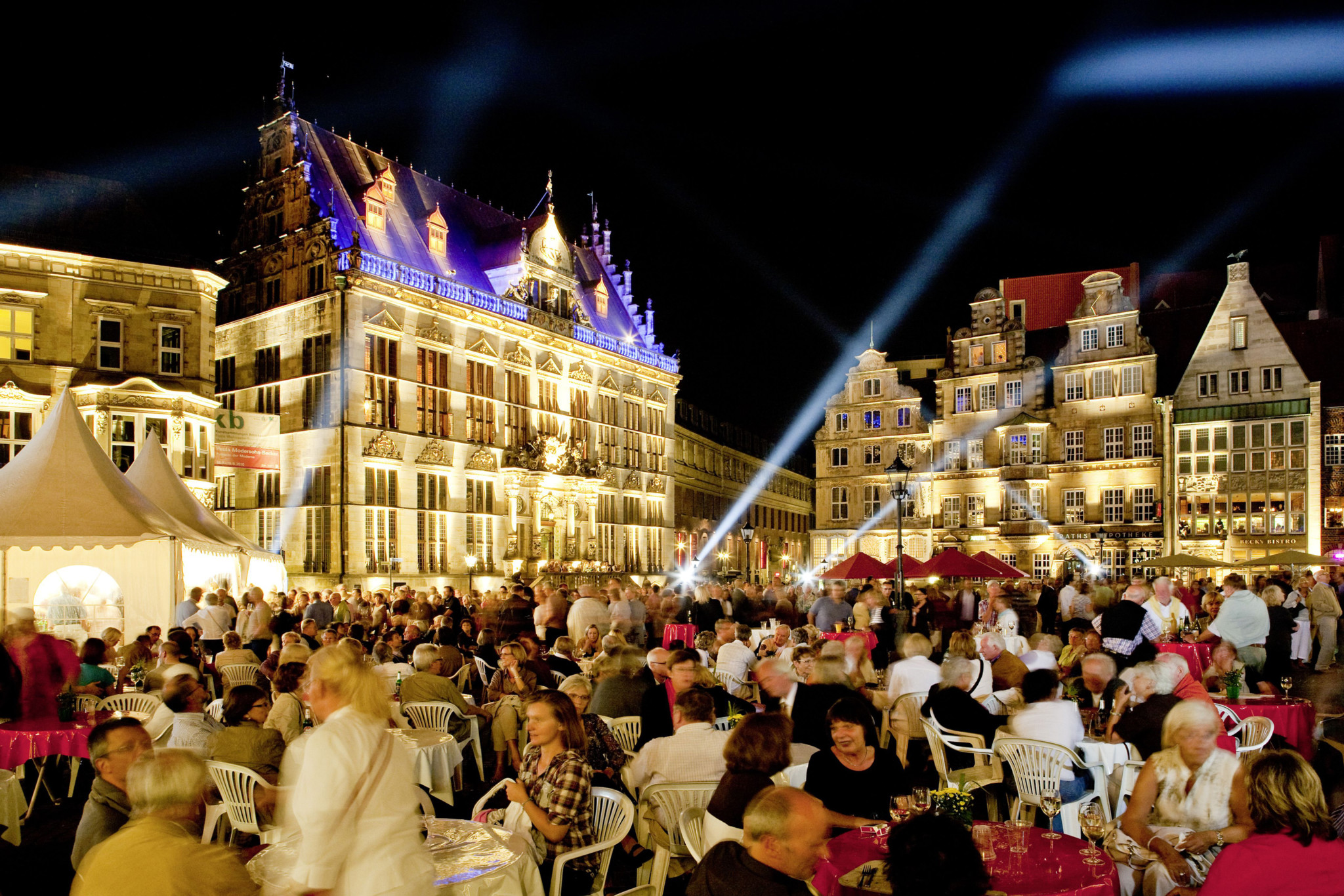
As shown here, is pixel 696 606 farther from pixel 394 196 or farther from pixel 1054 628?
pixel 394 196

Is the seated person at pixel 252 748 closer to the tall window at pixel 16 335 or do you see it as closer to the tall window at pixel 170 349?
the tall window at pixel 16 335

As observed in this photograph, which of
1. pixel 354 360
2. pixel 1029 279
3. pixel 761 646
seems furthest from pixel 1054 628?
pixel 1029 279

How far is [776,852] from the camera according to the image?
3428 millimetres

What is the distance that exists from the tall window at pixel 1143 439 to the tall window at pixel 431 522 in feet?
82.7

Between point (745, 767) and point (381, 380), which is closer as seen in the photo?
point (745, 767)

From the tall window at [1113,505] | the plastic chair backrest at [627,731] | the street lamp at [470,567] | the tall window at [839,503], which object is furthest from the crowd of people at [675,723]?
the tall window at [839,503]

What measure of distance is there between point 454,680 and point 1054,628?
13165 mm

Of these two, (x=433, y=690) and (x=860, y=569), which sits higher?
(x=860, y=569)

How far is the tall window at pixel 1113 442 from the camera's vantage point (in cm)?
3803

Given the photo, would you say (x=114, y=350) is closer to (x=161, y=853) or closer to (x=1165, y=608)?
(x=1165, y=608)

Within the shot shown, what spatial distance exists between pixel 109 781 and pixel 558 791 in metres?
2.26

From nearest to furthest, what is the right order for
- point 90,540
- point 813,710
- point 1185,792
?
point 1185,792 → point 813,710 → point 90,540

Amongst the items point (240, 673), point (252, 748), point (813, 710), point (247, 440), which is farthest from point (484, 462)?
point (252, 748)

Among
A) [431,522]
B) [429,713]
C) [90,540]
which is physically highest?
[90,540]
